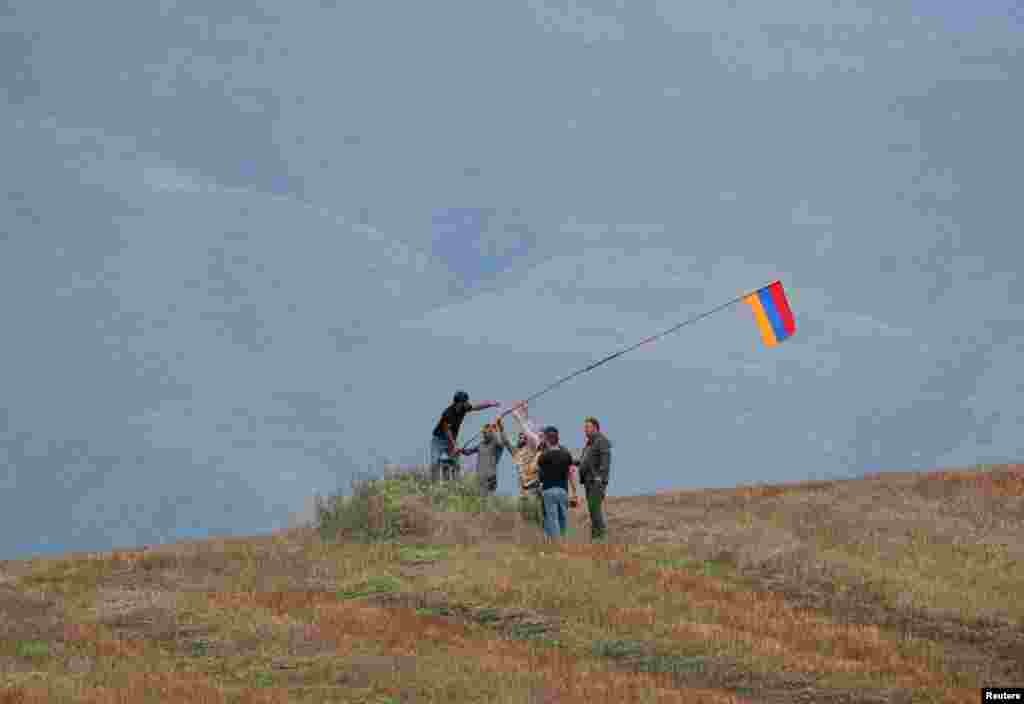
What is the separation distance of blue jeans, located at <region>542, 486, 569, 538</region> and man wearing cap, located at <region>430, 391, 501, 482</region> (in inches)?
128

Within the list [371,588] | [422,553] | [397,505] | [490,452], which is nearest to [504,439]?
[490,452]

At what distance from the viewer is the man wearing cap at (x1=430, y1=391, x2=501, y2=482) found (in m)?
33.9

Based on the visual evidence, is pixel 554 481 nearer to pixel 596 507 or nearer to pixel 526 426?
pixel 596 507

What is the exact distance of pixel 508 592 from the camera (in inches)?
1043

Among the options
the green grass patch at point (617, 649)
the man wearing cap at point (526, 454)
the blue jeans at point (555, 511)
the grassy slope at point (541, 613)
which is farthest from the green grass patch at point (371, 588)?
Result: the man wearing cap at point (526, 454)

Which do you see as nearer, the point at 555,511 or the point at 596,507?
the point at 555,511

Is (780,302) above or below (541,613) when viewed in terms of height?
above

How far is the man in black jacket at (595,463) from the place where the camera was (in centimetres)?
3078

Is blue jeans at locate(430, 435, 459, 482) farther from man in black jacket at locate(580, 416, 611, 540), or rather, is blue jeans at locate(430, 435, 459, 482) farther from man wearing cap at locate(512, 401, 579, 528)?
man in black jacket at locate(580, 416, 611, 540)

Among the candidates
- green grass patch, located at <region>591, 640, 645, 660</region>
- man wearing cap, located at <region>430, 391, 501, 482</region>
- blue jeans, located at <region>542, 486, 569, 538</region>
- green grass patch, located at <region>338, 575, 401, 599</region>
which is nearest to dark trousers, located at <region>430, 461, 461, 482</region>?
man wearing cap, located at <region>430, 391, 501, 482</region>

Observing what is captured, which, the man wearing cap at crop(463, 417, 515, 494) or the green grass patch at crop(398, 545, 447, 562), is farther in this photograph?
the man wearing cap at crop(463, 417, 515, 494)

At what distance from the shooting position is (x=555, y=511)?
31172mm

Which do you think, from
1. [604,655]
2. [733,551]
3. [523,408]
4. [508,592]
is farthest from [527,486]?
[604,655]

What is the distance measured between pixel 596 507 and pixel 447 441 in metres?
3.96
